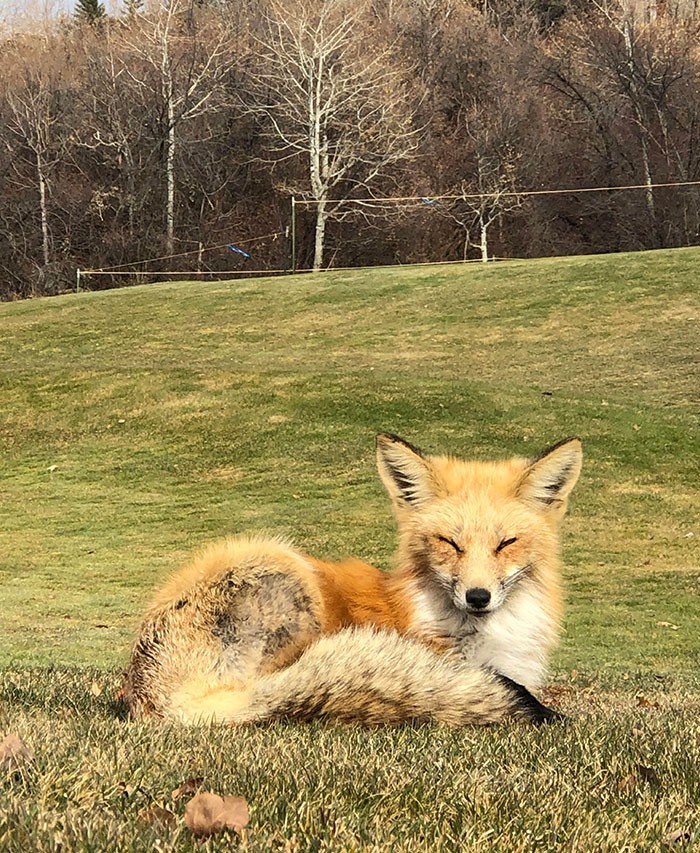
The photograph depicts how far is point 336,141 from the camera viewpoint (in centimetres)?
3841

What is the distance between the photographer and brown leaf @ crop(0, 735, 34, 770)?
195 centimetres

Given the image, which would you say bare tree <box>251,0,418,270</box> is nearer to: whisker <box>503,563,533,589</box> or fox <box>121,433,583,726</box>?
fox <box>121,433,583,726</box>

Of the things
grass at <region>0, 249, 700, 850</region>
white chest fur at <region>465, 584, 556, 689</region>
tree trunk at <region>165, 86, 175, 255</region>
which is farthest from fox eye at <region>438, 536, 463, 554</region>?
tree trunk at <region>165, 86, 175, 255</region>

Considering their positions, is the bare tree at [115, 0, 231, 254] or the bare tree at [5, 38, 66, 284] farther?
the bare tree at [5, 38, 66, 284]

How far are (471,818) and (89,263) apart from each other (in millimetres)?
40609

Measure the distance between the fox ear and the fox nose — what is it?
43 cm

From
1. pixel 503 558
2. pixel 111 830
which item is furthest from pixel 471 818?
pixel 503 558

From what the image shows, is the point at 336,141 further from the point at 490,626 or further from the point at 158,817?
the point at 158,817

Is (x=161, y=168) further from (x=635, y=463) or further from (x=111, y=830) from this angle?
(x=111, y=830)

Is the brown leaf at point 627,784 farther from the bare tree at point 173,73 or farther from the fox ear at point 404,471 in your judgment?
the bare tree at point 173,73

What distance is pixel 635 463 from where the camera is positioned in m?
13.3

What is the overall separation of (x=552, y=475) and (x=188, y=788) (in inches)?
78.8

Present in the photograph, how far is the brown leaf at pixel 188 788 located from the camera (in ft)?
5.93

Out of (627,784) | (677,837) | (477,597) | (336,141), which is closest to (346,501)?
(477,597)
